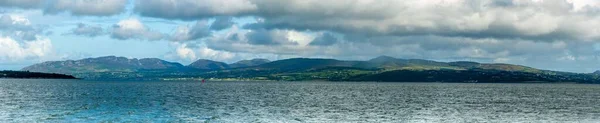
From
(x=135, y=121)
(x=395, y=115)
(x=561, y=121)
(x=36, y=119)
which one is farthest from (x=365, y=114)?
(x=36, y=119)

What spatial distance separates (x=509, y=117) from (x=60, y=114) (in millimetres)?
73524

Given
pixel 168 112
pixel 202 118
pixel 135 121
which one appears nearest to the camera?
pixel 135 121

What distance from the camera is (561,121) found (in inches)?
3578

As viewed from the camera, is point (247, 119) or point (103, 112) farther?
point (103, 112)

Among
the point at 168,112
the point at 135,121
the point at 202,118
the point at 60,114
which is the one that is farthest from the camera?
the point at 168,112

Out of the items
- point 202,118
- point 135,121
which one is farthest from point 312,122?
point 135,121

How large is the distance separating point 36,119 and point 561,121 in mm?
79508

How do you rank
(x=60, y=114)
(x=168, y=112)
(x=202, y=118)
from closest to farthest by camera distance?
1. (x=202, y=118)
2. (x=60, y=114)
3. (x=168, y=112)

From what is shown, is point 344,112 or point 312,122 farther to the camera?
point 344,112

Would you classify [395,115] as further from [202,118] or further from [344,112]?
[202,118]

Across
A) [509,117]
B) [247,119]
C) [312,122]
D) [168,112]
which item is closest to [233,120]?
[247,119]

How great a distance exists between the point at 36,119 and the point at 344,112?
49.8 metres

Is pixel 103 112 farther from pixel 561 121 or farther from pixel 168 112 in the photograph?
pixel 561 121

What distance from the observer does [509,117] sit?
95.9 m
